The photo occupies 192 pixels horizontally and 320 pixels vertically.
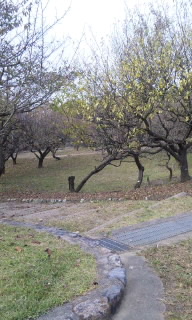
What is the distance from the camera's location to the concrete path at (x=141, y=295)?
10.4ft

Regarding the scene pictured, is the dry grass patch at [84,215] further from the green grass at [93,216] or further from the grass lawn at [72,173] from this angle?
the grass lawn at [72,173]

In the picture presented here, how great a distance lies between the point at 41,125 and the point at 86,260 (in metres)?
20.6

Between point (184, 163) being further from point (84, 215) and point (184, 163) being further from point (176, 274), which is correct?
point (176, 274)

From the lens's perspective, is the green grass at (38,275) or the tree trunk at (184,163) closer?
the green grass at (38,275)

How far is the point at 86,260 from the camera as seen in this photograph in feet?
14.6

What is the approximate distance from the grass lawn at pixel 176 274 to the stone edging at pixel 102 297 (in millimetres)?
456

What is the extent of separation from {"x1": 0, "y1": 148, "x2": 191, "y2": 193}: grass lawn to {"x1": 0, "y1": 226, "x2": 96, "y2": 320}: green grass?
485 inches

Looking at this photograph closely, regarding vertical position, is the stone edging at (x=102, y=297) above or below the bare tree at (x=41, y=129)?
below

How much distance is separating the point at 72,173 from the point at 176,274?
21.7m

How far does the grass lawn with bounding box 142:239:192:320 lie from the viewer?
10.8 feet

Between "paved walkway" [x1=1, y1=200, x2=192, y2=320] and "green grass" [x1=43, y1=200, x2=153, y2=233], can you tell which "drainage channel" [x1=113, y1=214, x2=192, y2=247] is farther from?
"green grass" [x1=43, y1=200, x2=153, y2=233]

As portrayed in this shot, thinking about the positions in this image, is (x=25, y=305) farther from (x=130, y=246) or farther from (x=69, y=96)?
(x=69, y=96)

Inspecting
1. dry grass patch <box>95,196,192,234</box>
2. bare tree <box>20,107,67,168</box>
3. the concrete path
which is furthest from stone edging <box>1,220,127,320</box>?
bare tree <box>20,107,67,168</box>

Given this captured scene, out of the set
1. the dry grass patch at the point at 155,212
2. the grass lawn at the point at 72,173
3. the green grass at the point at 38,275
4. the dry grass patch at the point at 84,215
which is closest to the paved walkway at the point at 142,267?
the dry grass patch at the point at 155,212
